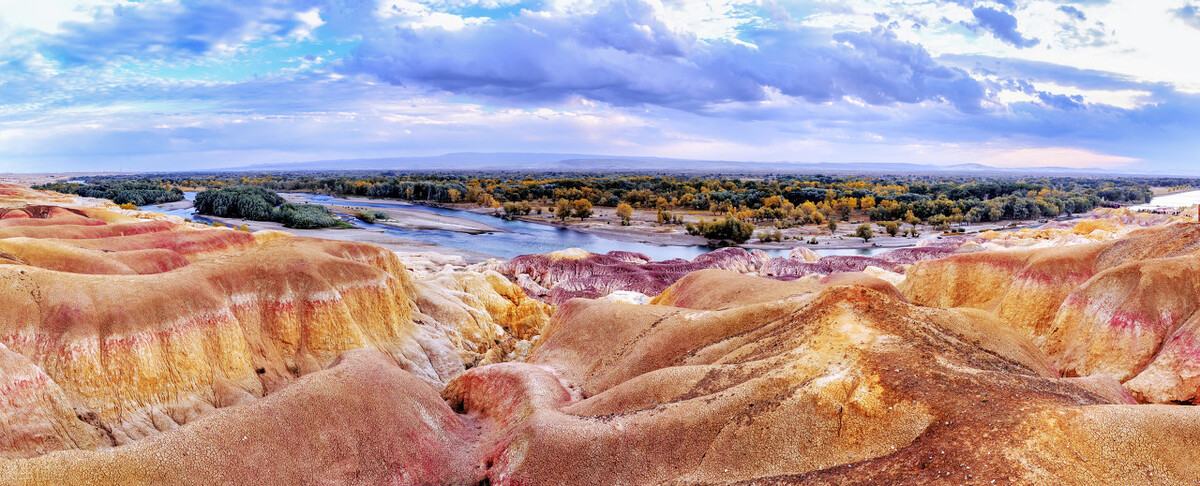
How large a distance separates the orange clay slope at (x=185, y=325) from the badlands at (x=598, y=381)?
0.09 meters

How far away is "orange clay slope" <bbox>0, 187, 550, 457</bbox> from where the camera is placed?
19594mm

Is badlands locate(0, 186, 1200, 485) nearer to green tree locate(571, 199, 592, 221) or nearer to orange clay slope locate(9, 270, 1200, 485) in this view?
orange clay slope locate(9, 270, 1200, 485)

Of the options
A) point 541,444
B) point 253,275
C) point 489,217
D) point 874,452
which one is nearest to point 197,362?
point 253,275

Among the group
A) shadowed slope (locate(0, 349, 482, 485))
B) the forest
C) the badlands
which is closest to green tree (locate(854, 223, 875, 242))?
the forest

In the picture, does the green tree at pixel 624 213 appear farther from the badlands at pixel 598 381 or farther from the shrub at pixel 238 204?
the badlands at pixel 598 381

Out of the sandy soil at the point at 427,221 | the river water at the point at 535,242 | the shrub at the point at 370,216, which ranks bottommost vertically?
the river water at the point at 535,242

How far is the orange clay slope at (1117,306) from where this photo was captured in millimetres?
21344

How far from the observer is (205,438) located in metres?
15.6

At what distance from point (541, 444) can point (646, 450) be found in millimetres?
2793

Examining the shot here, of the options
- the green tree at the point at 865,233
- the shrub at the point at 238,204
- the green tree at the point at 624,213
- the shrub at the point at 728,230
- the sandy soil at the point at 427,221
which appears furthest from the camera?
the green tree at the point at 624,213

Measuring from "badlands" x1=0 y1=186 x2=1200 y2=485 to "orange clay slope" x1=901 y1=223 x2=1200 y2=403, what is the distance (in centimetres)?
9

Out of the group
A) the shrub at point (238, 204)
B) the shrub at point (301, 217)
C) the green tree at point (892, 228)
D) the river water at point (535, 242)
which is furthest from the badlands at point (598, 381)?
the green tree at point (892, 228)

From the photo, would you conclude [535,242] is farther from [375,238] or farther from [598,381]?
[598,381]

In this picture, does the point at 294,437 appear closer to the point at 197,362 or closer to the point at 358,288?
the point at 197,362
